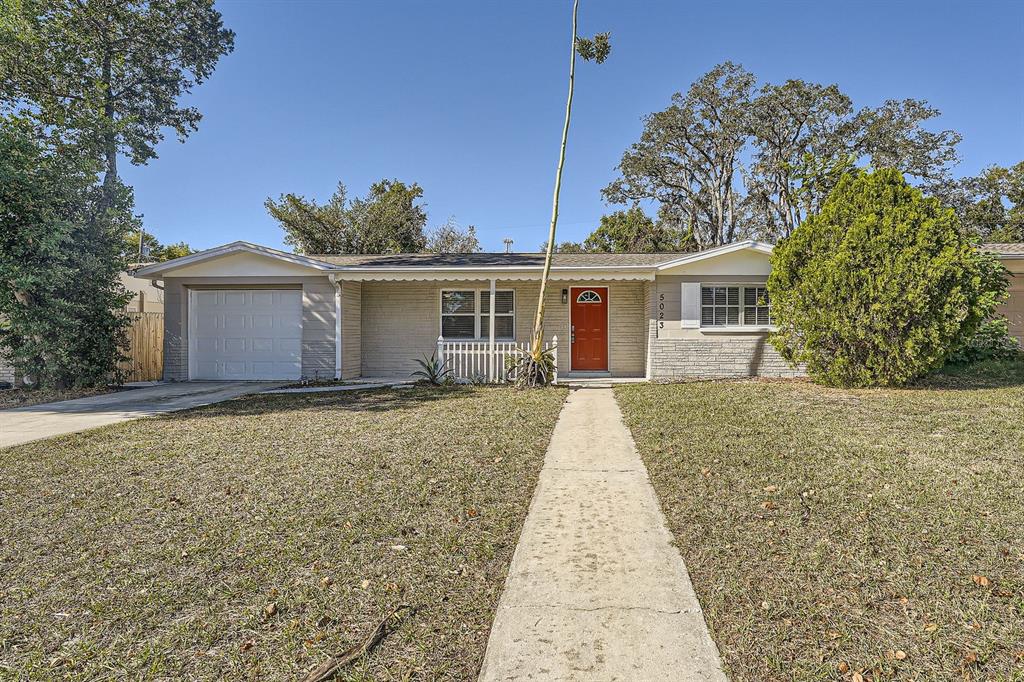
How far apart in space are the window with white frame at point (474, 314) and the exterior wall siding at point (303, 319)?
2.65m

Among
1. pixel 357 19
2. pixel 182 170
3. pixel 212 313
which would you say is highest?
pixel 357 19

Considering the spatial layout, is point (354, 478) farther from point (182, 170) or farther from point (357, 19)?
point (182, 170)

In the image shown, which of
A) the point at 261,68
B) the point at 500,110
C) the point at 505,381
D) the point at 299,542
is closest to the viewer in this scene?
the point at 299,542

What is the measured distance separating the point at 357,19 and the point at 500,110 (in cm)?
717

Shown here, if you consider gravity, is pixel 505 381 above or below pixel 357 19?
below

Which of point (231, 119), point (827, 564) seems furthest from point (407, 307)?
point (827, 564)

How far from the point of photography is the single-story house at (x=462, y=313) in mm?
11750

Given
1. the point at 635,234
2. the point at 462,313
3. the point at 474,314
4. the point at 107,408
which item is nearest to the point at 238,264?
the point at 107,408

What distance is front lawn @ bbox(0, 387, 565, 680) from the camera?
7.27 feet

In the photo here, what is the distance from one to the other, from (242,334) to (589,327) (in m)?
8.18

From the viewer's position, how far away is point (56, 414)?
26.4ft

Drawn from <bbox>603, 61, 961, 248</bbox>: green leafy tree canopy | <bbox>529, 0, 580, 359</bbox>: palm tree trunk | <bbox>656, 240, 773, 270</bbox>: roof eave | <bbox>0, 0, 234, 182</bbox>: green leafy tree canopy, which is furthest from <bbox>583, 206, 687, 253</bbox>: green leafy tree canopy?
<bbox>0, 0, 234, 182</bbox>: green leafy tree canopy

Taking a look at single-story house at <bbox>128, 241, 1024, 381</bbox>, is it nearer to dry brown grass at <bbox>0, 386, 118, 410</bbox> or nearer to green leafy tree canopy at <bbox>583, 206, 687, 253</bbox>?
dry brown grass at <bbox>0, 386, 118, 410</bbox>

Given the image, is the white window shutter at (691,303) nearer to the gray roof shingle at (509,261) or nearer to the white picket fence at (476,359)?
the gray roof shingle at (509,261)
